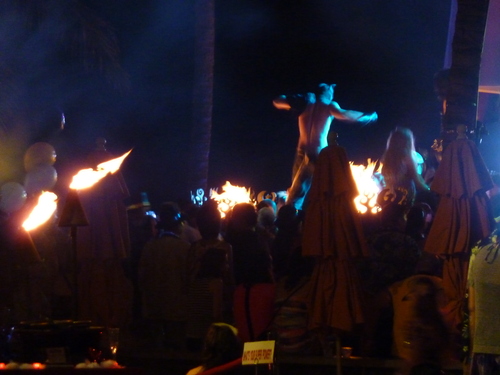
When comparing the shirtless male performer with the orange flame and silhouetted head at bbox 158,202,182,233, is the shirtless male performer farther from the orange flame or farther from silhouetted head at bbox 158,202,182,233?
the orange flame

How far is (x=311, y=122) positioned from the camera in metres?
12.3

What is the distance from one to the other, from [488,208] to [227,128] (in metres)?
23.7

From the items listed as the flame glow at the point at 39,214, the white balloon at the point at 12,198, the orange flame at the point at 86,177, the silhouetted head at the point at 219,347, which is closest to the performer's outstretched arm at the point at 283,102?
the white balloon at the point at 12,198

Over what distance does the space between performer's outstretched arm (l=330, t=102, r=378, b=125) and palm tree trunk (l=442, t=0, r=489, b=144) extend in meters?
2.54

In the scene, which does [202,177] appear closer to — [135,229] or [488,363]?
[135,229]

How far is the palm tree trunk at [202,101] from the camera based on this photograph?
17031 mm

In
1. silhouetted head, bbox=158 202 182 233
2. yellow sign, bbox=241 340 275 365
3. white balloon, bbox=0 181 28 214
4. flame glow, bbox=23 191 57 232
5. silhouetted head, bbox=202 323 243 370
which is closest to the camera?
yellow sign, bbox=241 340 275 365

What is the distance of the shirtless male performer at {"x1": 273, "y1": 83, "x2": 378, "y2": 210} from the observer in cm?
1199

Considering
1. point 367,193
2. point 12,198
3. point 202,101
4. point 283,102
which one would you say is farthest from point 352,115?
point 202,101

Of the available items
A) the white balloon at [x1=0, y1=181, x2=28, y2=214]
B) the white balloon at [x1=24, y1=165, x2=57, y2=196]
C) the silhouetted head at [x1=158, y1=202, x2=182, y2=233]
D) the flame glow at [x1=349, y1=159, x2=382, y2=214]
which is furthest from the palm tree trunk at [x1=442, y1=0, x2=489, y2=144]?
the white balloon at [x1=24, y1=165, x2=57, y2=196]

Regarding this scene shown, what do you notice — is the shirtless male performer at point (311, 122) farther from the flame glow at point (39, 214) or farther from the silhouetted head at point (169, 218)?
the flame glow at point (39, 214)

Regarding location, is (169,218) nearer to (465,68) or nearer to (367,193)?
(367,193)

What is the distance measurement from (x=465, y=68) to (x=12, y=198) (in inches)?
209

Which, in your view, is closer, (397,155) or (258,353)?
(258,353)
